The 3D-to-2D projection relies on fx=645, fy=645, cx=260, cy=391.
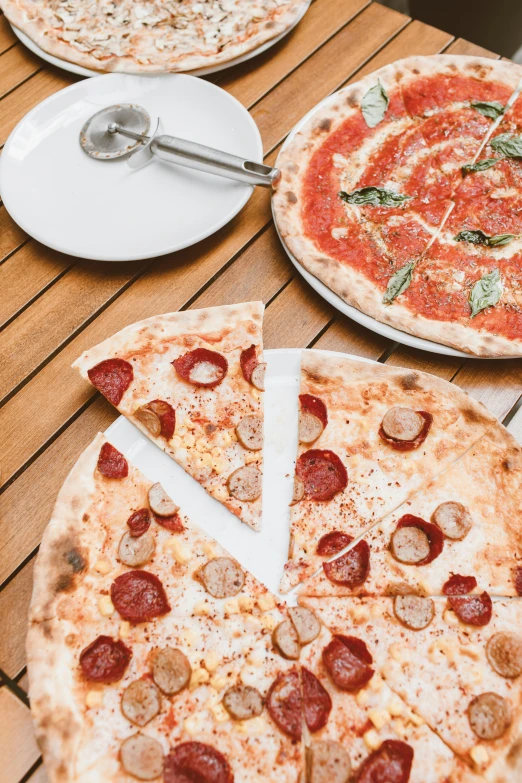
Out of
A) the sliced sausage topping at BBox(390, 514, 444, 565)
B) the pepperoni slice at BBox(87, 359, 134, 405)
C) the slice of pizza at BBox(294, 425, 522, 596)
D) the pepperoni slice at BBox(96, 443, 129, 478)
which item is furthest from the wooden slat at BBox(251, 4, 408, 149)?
the sliced sausage topping at BBox(390, 514, 444, 565)

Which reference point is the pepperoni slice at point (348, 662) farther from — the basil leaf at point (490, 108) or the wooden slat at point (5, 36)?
the wooden slat at point (5, 36)

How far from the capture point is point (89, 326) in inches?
113

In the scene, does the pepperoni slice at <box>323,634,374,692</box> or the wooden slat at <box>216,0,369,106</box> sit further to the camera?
the wooden slat at <box>216,0,369,106</box>

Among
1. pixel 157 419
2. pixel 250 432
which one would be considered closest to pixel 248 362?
pixel 250 432

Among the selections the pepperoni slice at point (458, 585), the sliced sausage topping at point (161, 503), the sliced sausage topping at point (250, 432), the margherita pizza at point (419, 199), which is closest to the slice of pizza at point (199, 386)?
the sliced sausage topping at point (250, 432)

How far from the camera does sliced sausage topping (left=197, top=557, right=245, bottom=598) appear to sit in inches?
90.4

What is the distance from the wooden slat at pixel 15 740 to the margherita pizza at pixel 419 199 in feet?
6.29

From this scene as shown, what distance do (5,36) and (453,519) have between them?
3.86 meters

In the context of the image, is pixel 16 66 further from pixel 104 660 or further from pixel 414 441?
pixel 104 660

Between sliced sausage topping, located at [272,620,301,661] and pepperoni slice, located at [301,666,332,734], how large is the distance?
72mm

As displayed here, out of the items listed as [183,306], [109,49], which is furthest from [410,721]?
[109,49]

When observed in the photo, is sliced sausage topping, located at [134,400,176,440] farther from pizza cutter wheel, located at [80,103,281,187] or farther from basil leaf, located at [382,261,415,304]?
pizza cutter wheel, located at [80,103,281,187]

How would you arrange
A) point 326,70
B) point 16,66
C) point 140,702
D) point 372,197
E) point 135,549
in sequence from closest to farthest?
point 140,702 → point 135,549 → point 372,197 → point 326,70 → point 16,66

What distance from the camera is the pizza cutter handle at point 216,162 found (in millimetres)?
2961
